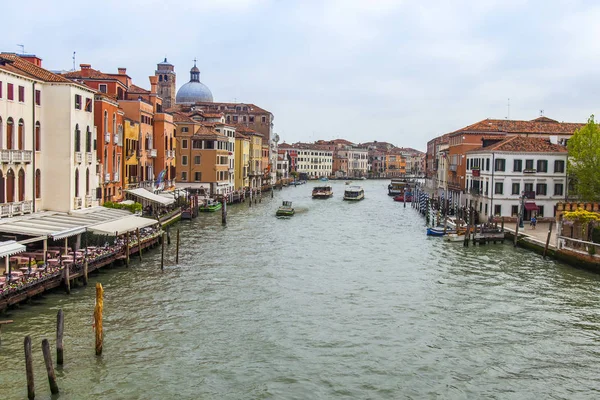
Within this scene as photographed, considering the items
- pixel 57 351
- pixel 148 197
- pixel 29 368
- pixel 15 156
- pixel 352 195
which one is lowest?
pixel 57 351

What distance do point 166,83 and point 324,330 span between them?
251ft

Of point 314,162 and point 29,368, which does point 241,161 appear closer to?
point 29,368

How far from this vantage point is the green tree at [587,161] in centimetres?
3083

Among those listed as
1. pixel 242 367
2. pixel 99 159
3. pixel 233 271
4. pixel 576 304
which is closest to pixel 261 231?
pixel 99 159


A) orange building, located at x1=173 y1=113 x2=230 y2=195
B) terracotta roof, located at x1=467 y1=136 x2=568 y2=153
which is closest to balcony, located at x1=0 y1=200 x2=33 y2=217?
terracotta roof, located at x1=467 y1=136 x2=568 y2=153

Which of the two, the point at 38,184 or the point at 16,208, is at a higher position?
the point at 38,184

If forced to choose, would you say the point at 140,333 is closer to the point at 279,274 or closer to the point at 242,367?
the point at 242,367

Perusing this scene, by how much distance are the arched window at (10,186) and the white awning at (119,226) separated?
2522mm

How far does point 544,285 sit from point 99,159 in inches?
775

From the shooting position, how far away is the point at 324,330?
15203 mm

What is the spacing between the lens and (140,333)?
1449 centimetres

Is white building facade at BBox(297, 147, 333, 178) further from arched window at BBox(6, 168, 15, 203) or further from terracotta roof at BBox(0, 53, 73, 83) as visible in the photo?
arched window at BBox(6, 168, 15, 203)

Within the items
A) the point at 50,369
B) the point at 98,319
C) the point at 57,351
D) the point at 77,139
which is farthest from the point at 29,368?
the point at 77,139

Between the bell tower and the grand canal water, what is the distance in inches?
2536
